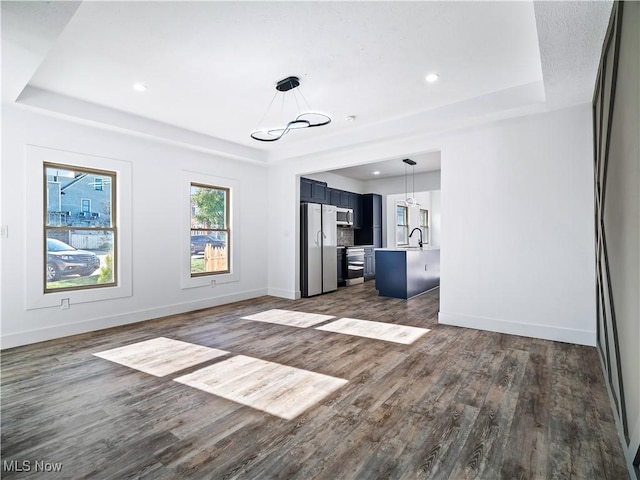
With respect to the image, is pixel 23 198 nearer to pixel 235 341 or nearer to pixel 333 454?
pixel 235 341

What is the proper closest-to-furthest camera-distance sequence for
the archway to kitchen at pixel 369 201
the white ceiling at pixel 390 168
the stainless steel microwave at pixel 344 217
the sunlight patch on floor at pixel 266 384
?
the sunlight patch on floor at pixel 266 384 → the archway to kitchen at pixel 369 201 → the white ceiling at pixel 390 168 → the stainless steel microwave at pixel 344 217

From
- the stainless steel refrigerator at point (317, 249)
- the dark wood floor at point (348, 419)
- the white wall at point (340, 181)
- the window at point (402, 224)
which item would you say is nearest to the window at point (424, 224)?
the window at point (402, 224)

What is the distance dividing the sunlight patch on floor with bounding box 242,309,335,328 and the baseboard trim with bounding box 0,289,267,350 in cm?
107

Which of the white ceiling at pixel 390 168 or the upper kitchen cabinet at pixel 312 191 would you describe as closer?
the upper kitchen cabinet at pixel 312 191

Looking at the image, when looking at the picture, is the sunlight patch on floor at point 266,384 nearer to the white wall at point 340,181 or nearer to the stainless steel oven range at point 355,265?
the stainless steel oven range at point 355,265

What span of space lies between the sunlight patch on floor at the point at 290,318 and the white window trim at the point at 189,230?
1164mm

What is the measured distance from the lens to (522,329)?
381 cm

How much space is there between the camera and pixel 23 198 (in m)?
3.64

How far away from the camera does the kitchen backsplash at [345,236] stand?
28.0ft

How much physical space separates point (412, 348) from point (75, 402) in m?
2.90

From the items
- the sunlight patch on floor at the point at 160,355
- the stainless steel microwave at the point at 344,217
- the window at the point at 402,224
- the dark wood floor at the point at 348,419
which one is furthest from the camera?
the window at the point at 402,224

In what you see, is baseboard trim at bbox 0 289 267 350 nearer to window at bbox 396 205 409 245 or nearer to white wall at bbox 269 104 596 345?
white wall at bbox 269 104 596 345

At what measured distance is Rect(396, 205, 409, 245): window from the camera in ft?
32.0

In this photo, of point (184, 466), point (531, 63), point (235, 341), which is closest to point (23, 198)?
point (235, 341)
